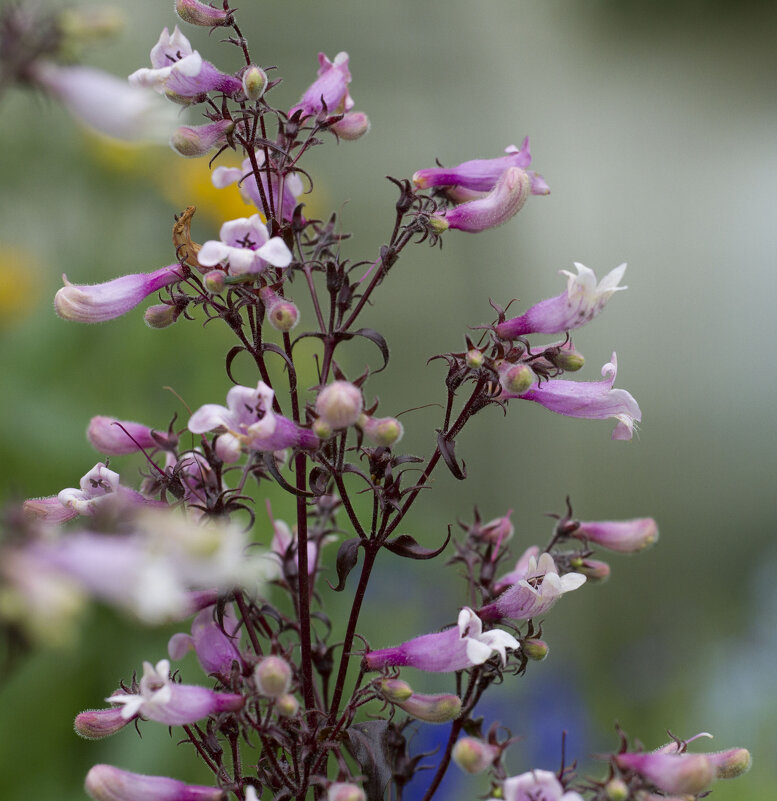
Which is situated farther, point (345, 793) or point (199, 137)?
point (199, 137)

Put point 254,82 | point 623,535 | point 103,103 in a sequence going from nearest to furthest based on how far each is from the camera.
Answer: point 103,103, point 254,82, point 623,535

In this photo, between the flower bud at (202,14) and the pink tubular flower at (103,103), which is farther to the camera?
the flower bud at (202,14)

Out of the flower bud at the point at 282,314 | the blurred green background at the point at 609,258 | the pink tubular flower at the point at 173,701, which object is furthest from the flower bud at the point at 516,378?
the blurred green background at the point at 609,258

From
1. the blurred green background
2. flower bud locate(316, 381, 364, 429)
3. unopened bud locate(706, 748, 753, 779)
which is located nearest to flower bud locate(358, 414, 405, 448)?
flower bud locate(316, 381, 364, 429)

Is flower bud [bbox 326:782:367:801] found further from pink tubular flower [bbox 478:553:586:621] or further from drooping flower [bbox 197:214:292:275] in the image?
drooping flower [bbox 197:214:292:275]

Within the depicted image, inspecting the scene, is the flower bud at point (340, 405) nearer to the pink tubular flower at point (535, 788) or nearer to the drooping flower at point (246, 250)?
the drooping flower at point (246, 250)

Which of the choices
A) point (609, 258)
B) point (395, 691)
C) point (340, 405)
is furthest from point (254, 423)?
point (609, 258)

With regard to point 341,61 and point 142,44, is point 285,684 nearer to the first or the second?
point 341,61

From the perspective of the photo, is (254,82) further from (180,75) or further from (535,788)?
(535,788)
